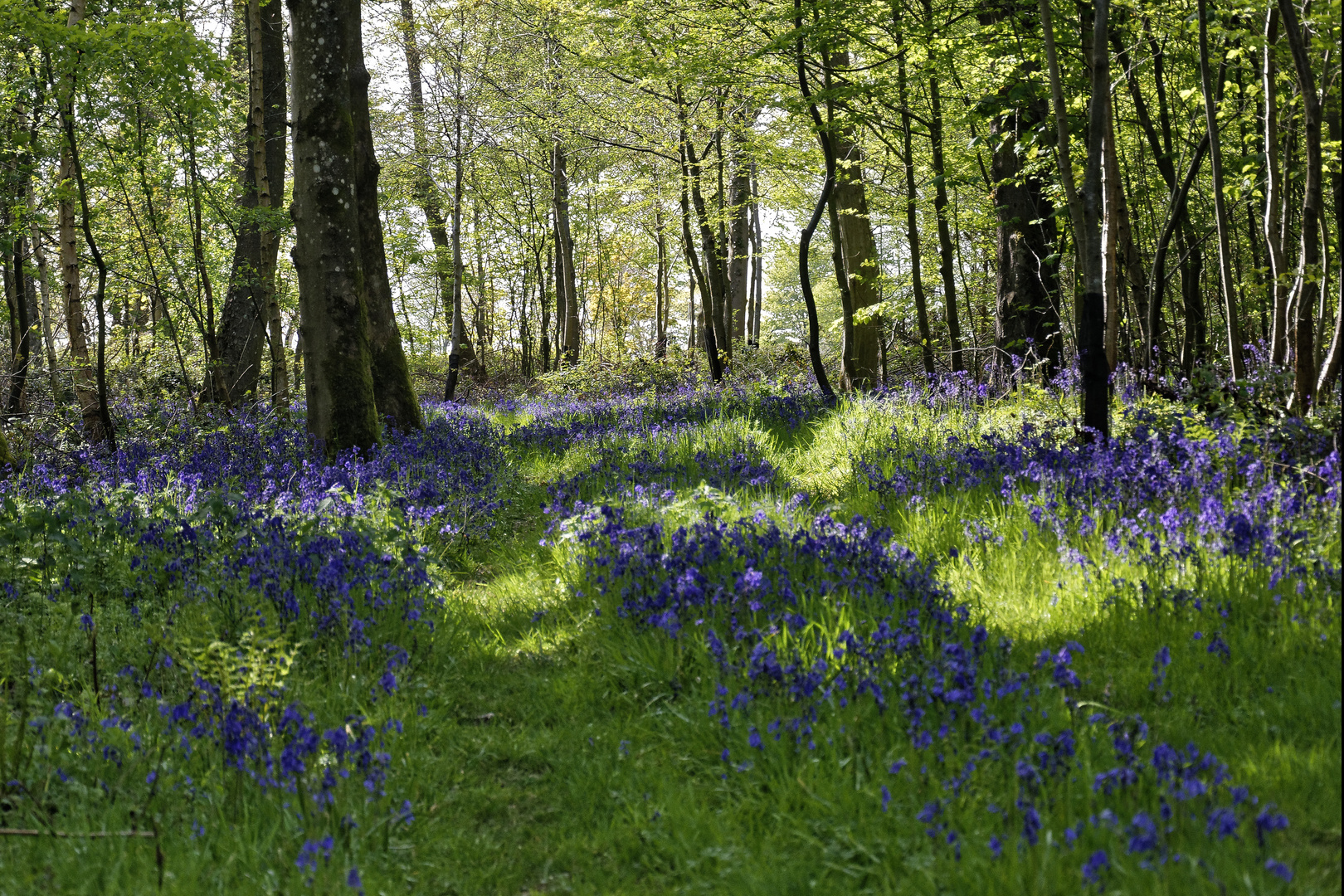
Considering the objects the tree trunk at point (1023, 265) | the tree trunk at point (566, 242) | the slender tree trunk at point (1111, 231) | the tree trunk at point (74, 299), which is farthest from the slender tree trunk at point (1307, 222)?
the tree trunk at point (566, 242)

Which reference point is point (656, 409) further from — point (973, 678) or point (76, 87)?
point (973, 678)

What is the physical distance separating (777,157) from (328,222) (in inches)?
312

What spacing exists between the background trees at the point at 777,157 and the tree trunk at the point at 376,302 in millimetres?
40

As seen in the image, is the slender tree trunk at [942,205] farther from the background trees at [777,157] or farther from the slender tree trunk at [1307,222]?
the slender tree trunk at [1307,222]

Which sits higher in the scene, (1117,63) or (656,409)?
(1117,63)

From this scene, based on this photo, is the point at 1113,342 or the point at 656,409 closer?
the point at 1113,342

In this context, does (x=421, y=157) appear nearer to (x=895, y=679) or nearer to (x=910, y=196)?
(x=910, y=196)

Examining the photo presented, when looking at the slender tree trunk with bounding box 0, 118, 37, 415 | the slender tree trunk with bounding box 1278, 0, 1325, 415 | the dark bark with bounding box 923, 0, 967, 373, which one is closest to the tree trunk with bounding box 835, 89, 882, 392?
the dark bark with bounding box 923, 0, 967, 373

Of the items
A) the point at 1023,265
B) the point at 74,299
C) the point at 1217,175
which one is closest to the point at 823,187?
the point at 1023,265

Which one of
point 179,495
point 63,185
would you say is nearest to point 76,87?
point 63,185

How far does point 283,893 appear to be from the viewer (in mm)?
2338

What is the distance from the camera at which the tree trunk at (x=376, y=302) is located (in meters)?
9.66

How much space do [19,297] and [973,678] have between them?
607 inches

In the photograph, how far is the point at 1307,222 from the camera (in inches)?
183
